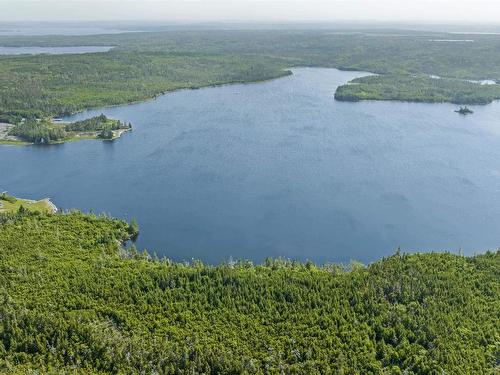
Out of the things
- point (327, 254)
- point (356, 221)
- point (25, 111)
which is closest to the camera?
point (327, 254)

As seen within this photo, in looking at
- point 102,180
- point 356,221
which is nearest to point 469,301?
point 356,221

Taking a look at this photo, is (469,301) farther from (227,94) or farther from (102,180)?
(227,94)

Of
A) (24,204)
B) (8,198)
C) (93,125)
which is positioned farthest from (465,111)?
(8,198)

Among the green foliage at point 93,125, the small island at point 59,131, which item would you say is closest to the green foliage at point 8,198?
the small island at point 59,131

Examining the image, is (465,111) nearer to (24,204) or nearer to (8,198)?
(24,204)

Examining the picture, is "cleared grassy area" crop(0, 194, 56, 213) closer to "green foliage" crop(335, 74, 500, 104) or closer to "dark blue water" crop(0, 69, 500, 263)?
"dark blue water" crop(0, 69, 500, 263)

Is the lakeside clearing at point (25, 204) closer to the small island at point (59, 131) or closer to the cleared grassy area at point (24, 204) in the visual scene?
the cleared grassy area at point (24, 204)

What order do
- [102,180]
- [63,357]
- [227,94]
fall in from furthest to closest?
[227,94]
[102,180]
[63,357]
